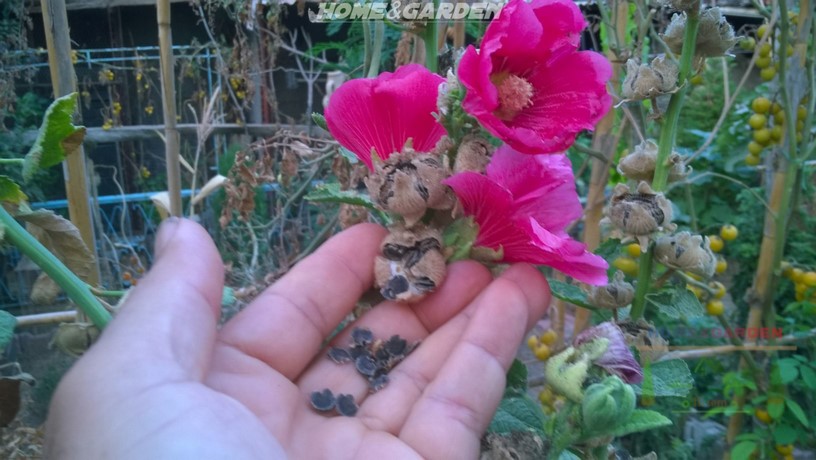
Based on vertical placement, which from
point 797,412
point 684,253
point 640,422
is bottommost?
point 797,412

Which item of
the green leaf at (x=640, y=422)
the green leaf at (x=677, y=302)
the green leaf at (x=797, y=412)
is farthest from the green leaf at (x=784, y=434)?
the green leaf at (x=640, y=422)

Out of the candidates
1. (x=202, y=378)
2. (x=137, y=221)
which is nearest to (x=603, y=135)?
(x=202, y=378)

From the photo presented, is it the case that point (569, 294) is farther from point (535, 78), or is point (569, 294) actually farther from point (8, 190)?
point (8, 190)

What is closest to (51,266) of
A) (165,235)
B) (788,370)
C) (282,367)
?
(165,235)

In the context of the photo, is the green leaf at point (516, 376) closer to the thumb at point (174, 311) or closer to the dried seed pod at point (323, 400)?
the dried seed pod at point (323, 400)

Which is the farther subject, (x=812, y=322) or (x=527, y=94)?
(x=812, y=322)

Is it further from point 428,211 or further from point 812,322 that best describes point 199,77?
point 812,322
